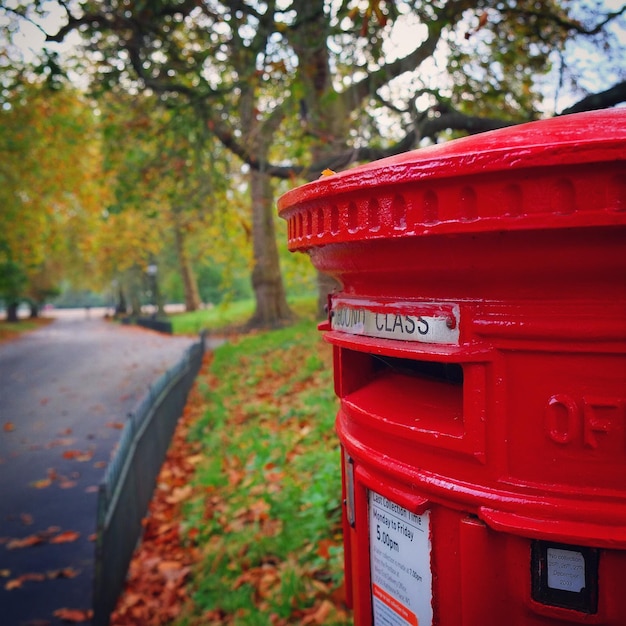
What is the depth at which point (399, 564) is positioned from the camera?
124 centimetres

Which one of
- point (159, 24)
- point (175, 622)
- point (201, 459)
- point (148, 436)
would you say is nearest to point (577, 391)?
point (175, 622)

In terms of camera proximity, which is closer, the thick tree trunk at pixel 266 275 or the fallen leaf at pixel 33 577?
the fallen leaf at pixel 33 577

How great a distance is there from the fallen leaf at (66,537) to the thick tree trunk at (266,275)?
9.22 m

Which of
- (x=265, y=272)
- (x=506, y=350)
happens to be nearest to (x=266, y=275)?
(x=265, y=272)

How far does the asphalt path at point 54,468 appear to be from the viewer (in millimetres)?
3896

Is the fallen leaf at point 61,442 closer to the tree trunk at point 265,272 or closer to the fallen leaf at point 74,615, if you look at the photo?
the fallen leaf at point 74,615

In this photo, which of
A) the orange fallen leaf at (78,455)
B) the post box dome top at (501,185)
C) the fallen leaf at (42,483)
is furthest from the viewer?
the orange fallen leaf at (78,455)

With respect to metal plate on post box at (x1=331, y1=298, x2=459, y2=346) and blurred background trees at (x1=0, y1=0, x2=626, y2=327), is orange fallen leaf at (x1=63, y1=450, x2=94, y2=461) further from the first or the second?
metal plate on post box at (x1=331, y1=298, x2=459, y2=346)

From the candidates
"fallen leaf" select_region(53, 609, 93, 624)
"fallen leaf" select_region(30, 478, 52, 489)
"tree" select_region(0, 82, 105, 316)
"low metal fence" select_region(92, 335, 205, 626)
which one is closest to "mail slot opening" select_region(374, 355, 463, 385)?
"low metal fence" select_region(92, 335, 205, 626)

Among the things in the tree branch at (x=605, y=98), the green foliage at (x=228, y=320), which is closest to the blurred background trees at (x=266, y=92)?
the tree branch at (x=605, y=98)

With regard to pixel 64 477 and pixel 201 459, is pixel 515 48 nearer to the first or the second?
pixel 201 459

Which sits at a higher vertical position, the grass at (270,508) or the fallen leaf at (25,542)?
the grass at (270,508)

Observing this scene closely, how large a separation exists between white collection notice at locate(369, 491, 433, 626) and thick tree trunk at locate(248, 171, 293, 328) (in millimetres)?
12279

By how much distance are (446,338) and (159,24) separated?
6858 mm
